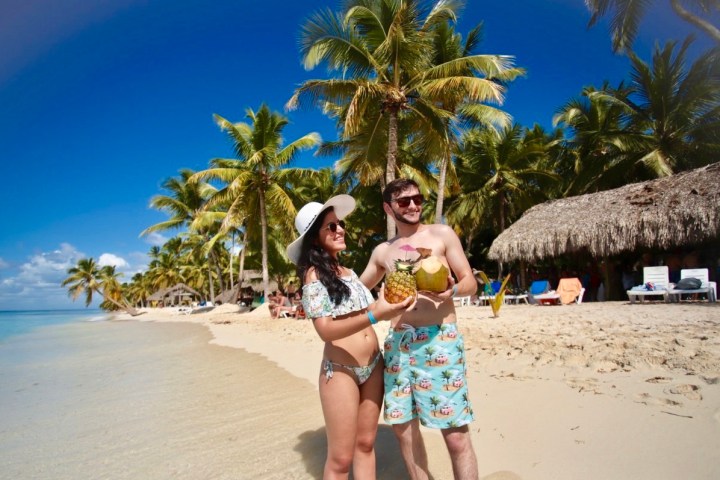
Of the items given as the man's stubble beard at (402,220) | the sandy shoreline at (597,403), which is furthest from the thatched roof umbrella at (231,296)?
the man's stubble beard at (402,220)

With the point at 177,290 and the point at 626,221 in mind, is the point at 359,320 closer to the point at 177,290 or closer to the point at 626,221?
the point at 626,221

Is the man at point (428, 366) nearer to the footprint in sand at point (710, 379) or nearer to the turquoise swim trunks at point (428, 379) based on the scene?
the turquoise swim trunks at point (428, 379)

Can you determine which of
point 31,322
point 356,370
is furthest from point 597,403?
point 31,322

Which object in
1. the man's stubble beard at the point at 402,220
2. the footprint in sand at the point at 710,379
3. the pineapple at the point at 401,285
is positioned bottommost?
the footprint in sand at the point at 710,379

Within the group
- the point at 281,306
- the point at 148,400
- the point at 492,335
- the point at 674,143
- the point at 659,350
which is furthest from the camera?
the point at 674,143

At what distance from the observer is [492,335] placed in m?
6.55

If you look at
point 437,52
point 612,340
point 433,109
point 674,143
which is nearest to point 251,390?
point 612,340

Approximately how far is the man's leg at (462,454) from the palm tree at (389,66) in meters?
10.2

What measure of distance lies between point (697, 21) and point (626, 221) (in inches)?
219

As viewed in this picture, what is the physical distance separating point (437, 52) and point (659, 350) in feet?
49.4

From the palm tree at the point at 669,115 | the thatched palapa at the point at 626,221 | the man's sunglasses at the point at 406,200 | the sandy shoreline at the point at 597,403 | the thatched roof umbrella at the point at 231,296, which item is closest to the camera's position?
the man's sunglasses at the point at 406,200

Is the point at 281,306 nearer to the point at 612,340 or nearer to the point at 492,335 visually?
the point at 492,335

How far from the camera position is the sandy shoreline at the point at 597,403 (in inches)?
93.5

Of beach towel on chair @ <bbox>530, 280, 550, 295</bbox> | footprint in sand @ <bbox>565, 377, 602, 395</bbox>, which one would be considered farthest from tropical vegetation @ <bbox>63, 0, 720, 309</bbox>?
footprint in sand @ <bbox>565, 377, 602, 395</bbox>
